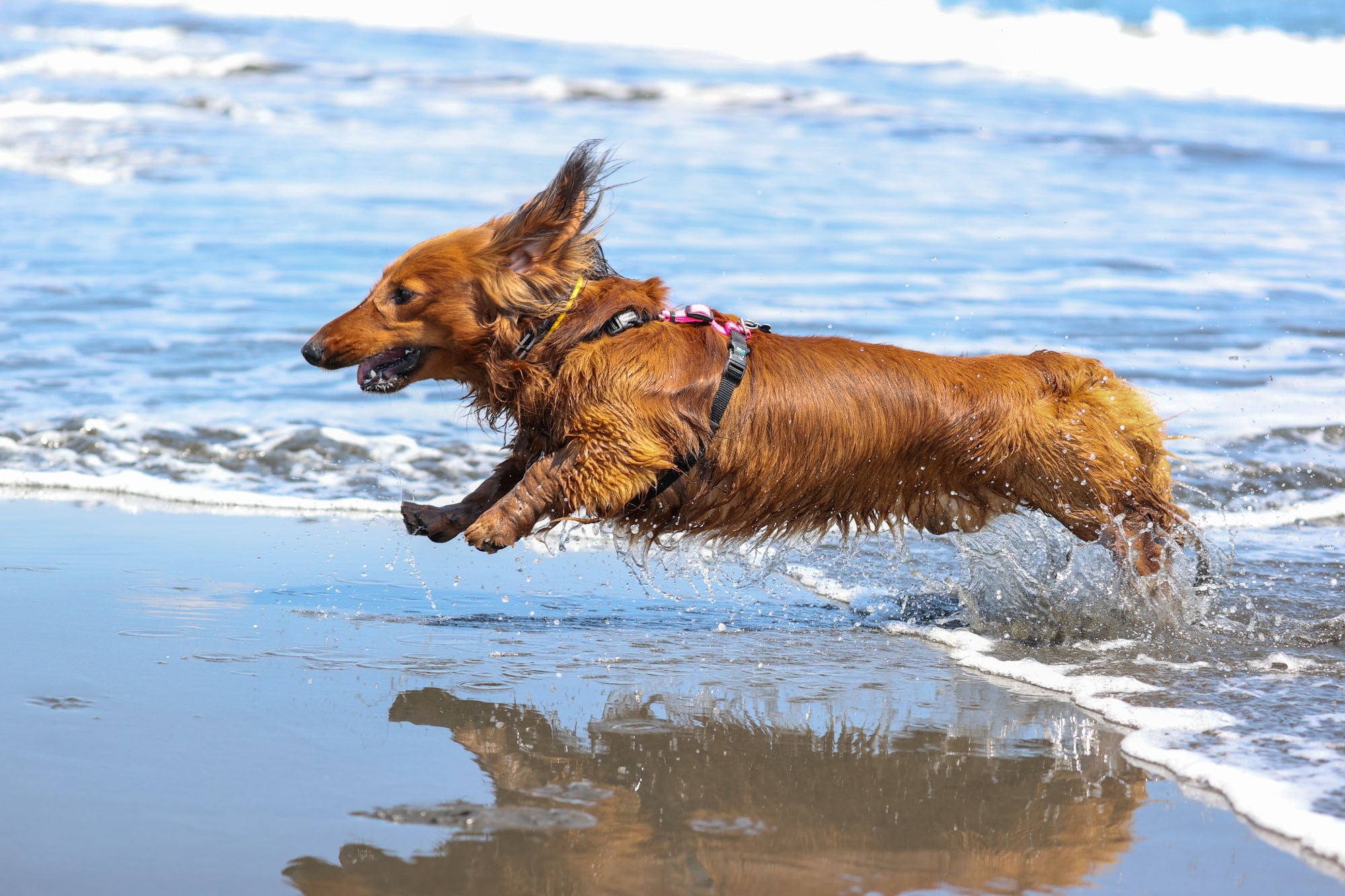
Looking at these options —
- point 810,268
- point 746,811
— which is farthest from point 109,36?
point 746,811

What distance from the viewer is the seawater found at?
15.4 feet

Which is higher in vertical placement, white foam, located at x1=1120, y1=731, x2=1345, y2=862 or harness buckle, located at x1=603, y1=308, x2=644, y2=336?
harness buckle, located at x1=603, y1=308, x2=644, y2=336

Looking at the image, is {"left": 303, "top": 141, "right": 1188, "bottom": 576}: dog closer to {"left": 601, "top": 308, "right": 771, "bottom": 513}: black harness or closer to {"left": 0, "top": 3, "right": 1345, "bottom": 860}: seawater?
{"left": 601, "top": 308, "right": 771, "bottom": 513}: black harness

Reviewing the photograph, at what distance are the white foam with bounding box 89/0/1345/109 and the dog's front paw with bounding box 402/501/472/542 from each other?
2243cm

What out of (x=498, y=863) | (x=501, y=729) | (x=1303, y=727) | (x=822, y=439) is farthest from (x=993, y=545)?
(x=498, y=863)

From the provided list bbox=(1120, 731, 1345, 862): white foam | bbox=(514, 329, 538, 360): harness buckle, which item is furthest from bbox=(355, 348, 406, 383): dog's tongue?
bbox=(1120, 731, 1345, 862): white foam

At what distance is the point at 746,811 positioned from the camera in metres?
3.00

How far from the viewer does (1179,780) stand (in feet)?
10.7

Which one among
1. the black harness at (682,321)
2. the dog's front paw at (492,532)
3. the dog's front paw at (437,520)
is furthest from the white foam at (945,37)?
the dog's front paw at (492,532)

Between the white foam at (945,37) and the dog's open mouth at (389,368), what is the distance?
22.5 metres

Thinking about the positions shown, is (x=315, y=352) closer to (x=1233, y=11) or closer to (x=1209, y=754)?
(x=1209, y=754)

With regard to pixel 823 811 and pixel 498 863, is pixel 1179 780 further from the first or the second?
pixel 498 863

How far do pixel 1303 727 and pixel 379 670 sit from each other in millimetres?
2469

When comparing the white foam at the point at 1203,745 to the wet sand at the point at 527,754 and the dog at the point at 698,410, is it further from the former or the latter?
the dog at the point at 698,410
